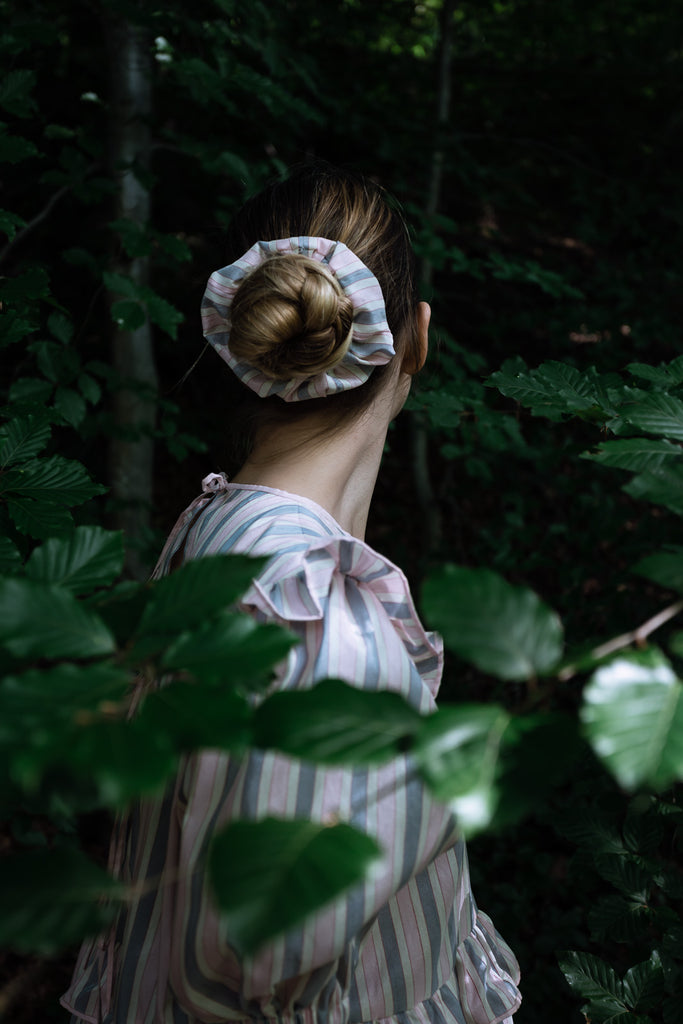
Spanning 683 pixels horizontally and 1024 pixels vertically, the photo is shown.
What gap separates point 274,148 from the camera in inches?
122

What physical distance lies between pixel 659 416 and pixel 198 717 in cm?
63

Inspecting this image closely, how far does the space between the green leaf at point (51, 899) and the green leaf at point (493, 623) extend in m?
0.24

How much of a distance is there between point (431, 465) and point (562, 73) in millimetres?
2556

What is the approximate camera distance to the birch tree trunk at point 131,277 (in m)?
2.61

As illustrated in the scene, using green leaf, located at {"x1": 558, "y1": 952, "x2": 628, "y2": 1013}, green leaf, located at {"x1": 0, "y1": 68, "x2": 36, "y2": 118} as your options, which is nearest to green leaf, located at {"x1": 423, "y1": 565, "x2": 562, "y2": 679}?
green leaf, located at {"x1": 558, "y1": 952, "x2": 628, "y2": 1013}

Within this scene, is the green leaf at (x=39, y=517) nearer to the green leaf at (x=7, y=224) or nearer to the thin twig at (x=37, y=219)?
the green leaf at (x=7, y=224)

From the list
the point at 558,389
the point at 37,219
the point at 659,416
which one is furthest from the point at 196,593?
the point at 37,219

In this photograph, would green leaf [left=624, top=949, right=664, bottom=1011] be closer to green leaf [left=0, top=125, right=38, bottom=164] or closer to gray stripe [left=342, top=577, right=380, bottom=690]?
gray stripe [left=342, top=577, right=380, bottom=690]

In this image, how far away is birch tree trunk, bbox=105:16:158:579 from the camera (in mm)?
2613

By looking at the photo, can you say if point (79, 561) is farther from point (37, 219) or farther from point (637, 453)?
point (37, 219)

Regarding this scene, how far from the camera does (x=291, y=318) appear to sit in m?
1.05

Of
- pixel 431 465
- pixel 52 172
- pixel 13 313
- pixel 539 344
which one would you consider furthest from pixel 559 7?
pixel 13 313

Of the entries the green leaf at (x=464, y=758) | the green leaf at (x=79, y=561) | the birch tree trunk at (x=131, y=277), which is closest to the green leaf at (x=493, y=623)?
the green leaf at (x=464, y=758)

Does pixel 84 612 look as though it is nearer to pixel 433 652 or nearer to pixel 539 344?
pixel 433 652
